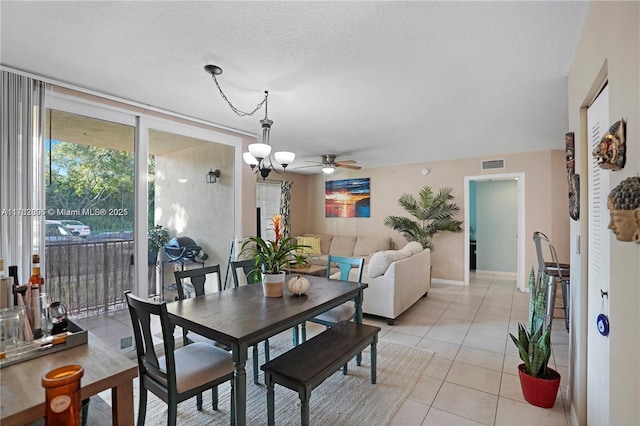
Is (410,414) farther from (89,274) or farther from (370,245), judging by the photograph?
(370,245)

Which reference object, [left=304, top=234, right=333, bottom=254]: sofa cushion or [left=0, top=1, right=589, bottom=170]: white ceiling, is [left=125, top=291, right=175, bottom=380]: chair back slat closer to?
[left=0, top=1, right=589, bottom=170]: white ceiling

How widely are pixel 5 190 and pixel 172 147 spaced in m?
1.63

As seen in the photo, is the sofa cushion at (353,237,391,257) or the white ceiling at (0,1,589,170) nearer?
the white ceiling at (0,1,589,170)

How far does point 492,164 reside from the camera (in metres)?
5.74

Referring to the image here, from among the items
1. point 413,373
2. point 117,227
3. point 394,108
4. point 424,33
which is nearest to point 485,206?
point 394,108

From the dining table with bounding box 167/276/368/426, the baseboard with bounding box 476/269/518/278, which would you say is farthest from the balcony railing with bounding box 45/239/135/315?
the baseboard with bounding box 476/269/518/278

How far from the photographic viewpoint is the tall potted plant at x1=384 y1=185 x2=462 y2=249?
6.09m

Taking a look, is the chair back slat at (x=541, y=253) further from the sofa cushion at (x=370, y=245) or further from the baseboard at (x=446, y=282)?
the sofa cushion at (x=370, y=245)

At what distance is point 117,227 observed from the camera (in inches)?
119

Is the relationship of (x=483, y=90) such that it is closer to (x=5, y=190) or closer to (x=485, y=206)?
(x=5, y=190)

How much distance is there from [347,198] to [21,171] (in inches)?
240

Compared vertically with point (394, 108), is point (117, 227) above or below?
below

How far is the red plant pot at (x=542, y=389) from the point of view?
85.7 inches

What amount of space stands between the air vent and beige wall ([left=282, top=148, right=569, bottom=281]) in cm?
8
